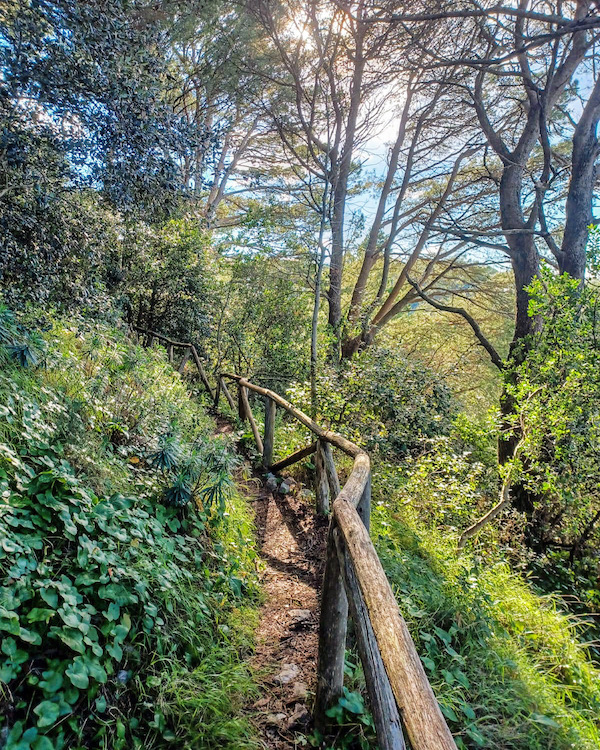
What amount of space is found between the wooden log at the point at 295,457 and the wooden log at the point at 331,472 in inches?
27.6

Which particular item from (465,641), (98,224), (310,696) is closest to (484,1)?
(98,224)

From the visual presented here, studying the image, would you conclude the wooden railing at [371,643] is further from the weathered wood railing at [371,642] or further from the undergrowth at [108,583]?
the undergrowth at [108,583]

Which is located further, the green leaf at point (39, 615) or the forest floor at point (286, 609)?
the forest floor at point (286, 609)

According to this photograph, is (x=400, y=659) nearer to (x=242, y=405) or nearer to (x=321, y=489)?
(x=321, y=489)

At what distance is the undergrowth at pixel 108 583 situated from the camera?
5.15ft

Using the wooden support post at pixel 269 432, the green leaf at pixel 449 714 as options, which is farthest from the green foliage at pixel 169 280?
the green leaf at pixel 449 714

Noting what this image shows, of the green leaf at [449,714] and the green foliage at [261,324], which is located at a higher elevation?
the green foliage at [261,324]

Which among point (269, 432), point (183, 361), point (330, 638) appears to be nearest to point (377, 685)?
point (330, 638)

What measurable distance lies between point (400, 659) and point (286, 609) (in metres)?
2.00

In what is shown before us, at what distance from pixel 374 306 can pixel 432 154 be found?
4.82 meters

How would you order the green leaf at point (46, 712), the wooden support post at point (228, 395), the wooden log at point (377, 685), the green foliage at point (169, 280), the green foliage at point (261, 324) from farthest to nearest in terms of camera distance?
the green foliage at point (261, 324) < the wooden support post at point (228, 395) < the green foliage at point (169, 280) < the green leaf at point (46, 712) < the wooden log at point (377, 685)

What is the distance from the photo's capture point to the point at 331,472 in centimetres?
338

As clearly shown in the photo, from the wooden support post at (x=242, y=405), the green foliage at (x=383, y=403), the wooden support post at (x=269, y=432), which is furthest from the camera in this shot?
the wooden support post at (x=242, y=405)

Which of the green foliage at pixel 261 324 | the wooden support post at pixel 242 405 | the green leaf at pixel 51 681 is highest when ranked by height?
the green foliage at pixel 261 324
